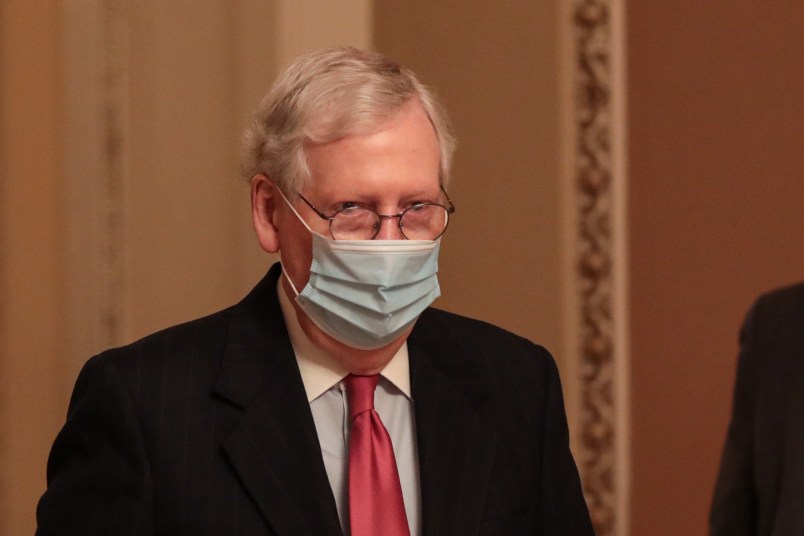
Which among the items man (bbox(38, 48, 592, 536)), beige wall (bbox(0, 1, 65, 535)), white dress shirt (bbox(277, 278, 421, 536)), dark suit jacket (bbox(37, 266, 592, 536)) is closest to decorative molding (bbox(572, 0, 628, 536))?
dark suit jacket (bbox(37, 266, 592, 536))

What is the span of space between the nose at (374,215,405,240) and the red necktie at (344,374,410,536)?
0.27 metres

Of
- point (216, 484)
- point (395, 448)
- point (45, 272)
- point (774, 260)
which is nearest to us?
point (216, 484)

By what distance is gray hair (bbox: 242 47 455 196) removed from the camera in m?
2.03

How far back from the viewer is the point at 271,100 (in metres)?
2.13

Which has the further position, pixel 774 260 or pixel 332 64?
pixel 774 260

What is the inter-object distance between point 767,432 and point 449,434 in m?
0.54

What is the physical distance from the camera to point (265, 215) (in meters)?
2.18

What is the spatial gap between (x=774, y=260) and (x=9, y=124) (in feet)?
6.57

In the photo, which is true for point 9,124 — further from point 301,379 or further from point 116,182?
point 301,379

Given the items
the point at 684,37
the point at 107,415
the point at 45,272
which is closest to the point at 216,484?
the point at 107,415

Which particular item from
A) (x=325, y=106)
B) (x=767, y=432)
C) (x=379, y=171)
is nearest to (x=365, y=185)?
(x=379, y=171)

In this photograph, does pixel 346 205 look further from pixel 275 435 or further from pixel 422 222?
pixel 275 435

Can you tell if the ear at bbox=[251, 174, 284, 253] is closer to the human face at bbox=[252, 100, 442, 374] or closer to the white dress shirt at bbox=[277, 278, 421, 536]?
the human face at bbox=[252, 100, 442, 374]

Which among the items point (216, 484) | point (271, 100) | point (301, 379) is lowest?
point (216, 484)
